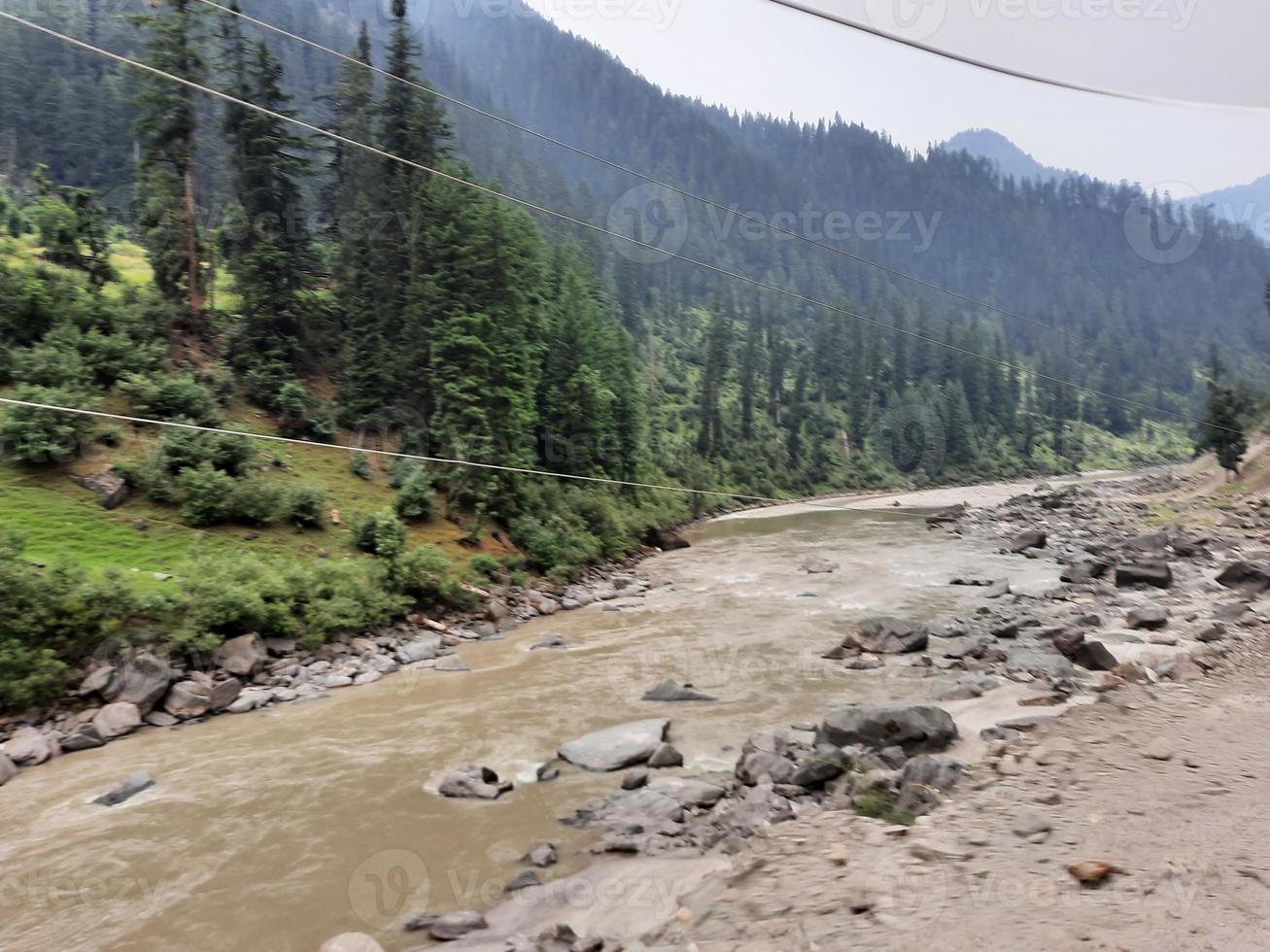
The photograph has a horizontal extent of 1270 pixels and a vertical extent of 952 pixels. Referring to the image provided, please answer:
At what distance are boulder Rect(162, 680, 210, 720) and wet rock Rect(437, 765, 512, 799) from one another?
528 cm

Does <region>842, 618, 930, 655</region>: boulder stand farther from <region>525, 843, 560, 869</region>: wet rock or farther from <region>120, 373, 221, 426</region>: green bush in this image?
<region>120, 373, 221, 426</region>: green bush

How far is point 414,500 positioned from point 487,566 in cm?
288

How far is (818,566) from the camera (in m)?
22.2

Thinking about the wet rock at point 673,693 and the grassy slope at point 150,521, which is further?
the grassy slope at point 150,521

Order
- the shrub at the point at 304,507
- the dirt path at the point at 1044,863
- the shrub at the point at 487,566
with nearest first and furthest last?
the dirt path at the point at 1044,863, the shrub at the point at 304,507, the shrub at the point at 487,566

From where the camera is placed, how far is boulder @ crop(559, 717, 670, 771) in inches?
326

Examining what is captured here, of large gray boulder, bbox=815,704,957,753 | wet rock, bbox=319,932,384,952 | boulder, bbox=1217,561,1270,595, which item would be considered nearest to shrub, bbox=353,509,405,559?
large gray boulder, bbox=815,704,957,753

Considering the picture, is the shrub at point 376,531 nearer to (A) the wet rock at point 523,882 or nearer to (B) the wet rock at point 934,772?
(A) the wet rock at point 523,882

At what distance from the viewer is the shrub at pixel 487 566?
18.5 meters

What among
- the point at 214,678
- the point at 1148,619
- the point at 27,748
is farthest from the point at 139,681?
the point at 1148,619

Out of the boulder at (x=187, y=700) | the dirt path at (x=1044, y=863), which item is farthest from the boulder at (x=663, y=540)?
the dirt path at (x=1044, y=863)

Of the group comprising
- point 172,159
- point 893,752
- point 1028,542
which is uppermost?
point 172,159

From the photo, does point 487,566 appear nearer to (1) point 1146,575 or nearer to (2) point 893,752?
(2) point 893,752

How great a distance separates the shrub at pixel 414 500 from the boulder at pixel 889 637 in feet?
39.4
